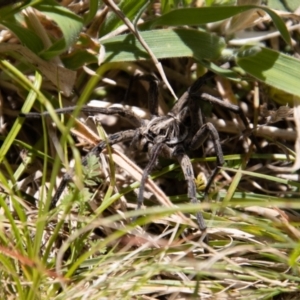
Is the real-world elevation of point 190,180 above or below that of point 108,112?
below

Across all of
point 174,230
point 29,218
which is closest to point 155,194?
point 174,230

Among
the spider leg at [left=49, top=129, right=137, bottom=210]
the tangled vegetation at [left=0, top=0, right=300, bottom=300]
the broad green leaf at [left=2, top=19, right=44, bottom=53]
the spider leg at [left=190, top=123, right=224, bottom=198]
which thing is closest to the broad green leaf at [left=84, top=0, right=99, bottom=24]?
the tangled vegetation at [left=0, top=0, right=300, bottom=300]

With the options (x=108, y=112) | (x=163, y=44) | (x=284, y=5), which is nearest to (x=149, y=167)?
(x=108, y=112)

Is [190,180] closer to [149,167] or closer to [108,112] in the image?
[149,167]

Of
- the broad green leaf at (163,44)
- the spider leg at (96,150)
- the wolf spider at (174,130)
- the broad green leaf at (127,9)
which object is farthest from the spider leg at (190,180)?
the broad green leaf at (127,9)

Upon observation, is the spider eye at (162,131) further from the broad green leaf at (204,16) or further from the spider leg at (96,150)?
the broad green leaf at (204,16)

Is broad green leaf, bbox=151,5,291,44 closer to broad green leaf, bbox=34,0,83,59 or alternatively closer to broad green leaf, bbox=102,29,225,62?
broad green leaf, bbox=102,29,225,62
